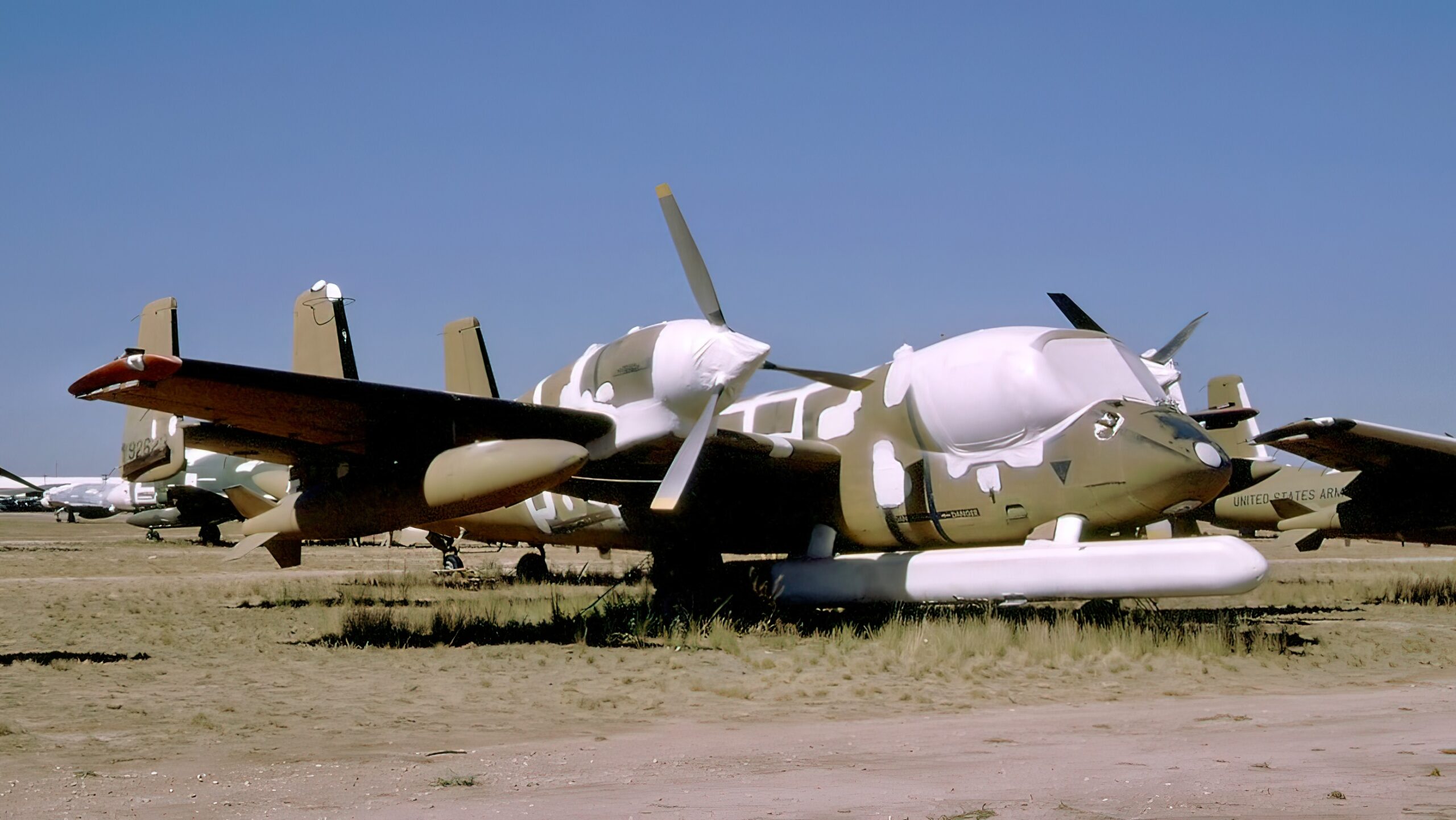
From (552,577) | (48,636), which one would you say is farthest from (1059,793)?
(552,577)

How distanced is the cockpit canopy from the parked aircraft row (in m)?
0.03

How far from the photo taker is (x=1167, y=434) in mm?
13602

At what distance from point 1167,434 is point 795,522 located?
536cm

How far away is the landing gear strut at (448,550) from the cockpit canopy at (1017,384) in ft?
59.5

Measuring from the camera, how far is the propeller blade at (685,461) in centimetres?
1303

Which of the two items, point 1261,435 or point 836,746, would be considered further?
point 1261,435

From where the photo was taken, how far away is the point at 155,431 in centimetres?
1925

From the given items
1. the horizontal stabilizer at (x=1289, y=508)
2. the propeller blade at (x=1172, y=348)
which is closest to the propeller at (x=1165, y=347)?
the propeller blade at (x=1172, y=348)

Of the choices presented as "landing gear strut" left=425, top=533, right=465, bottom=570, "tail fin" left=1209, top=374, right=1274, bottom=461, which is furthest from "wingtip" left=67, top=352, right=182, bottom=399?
"tail fin" left=1209, top=374, right=1274, bottom=461

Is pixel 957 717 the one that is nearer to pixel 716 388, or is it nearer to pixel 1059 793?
pixel 1059 793

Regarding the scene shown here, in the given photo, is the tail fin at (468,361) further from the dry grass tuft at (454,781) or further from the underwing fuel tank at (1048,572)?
the dry grass tuft at (454,781)

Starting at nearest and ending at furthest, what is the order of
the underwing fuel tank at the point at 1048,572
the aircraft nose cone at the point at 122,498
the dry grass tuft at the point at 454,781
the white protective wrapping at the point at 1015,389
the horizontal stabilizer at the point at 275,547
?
1. the dry grass tuft at the point at 454,781
2. the underwing fuel tank at the point at 1048,572
3. the white protective wrapping at the point at 1015,389
4. the horizontal stabilizer at the point at 275,547
5. the aircraft nose cone at the point at 122,498

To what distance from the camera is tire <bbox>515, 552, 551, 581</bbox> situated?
2748 centimetres

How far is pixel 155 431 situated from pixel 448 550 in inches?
556
